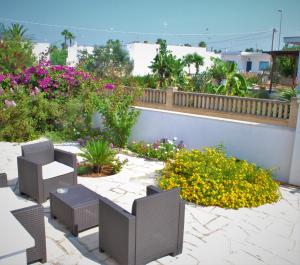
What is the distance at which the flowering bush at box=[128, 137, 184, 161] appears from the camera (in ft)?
28.9

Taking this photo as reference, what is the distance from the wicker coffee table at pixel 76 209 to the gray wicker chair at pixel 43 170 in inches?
23.7

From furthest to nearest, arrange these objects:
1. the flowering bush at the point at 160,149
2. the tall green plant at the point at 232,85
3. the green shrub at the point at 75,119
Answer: the tall green plant at the point at 232,85 < the green shrub at the point at 75,119 < the flowering bush at the point at 160,149

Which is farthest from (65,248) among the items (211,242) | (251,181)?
(251,181)

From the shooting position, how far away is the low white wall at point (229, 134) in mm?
7652

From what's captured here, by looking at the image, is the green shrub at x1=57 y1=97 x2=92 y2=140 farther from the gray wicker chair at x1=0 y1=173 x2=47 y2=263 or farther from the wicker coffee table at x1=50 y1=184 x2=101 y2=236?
the gray wicker chair at x1=0 y1=173 x2=47 y2=263

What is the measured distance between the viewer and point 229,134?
8.41 meters

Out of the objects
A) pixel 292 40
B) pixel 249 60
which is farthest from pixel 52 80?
pixel 249 60

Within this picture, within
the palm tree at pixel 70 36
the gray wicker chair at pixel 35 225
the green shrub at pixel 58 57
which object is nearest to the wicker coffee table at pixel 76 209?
the gray wicker chair at pixel 35 225

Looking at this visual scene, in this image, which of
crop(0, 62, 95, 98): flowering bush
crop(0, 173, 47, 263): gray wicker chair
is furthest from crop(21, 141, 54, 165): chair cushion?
crop(0, 62, 95, 98): flowering bush

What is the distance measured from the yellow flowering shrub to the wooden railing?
189 centimetres

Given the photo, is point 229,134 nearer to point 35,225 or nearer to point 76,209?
point 76,209

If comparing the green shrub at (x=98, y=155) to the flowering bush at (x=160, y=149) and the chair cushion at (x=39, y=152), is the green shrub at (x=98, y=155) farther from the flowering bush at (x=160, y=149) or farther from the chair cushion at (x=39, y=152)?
the flowering bush at (x=160, y=149)

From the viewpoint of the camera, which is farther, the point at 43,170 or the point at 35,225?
the point at 43,170

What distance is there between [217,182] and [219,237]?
55.5 inches
